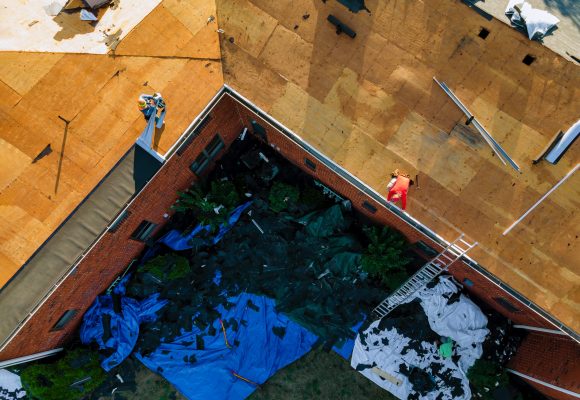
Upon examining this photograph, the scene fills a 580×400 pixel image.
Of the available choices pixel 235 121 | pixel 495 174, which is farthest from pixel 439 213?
pixel 235 121

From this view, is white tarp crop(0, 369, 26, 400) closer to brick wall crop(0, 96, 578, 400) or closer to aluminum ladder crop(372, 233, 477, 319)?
brick wall crop(0, 96, 578, 400)

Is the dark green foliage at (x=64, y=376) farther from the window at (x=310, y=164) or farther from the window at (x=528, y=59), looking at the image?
the window at (x=528, y=59)

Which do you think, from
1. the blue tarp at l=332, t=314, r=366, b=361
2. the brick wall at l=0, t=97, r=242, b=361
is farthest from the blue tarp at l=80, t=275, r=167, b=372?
the blue tarp at l=332, t=314, r=366, b=361

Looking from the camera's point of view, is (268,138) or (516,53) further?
(268,138)

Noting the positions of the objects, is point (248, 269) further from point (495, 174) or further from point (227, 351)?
point (495, 174)


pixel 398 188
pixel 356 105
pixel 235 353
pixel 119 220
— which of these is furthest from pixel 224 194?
pixel 398 188

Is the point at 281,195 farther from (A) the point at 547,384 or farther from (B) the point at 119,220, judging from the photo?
(A) the point at 547,384
